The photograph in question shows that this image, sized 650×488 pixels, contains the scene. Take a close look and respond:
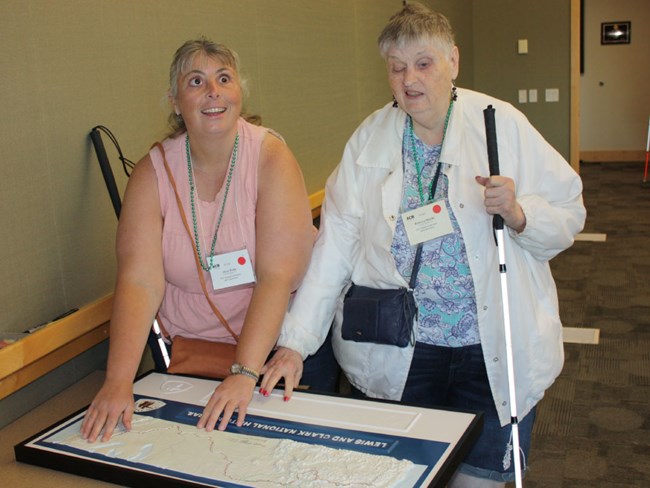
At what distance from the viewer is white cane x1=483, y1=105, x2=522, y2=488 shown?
6.46 ft

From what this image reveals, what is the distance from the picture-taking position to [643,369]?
4387mm

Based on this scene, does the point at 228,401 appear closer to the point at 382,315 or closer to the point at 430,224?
the point at 382,315

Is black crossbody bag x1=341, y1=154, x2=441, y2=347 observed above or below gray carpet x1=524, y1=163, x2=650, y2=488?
above

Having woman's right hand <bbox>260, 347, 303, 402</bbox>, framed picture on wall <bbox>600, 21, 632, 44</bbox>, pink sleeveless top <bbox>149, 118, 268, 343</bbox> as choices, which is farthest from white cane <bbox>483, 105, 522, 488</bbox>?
framed picture on wall <bbox>600, 21, 632, 44</bbox>

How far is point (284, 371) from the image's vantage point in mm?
2043

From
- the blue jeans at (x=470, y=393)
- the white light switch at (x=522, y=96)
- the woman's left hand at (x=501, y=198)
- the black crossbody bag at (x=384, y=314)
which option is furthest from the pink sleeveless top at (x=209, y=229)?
the white light switch at (x=522, y=96)

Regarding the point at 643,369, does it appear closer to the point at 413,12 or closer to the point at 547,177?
the point at 547,177

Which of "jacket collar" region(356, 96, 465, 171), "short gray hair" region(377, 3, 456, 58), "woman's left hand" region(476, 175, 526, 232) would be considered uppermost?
"short gray hair" region(377, 3, 456, 58)

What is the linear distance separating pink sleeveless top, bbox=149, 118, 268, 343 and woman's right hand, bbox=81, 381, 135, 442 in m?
0.36

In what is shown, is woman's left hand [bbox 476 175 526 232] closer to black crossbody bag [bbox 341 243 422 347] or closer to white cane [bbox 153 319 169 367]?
black crossbody bag [bbox 341 243 422 347]

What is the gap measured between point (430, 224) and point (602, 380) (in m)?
2.66

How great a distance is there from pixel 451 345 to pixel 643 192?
820 centimetres

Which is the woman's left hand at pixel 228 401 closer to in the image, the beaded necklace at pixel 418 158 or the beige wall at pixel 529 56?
the beaded necklace at pixel 418 158

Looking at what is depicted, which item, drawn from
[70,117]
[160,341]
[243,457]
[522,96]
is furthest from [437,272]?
[522,96]
